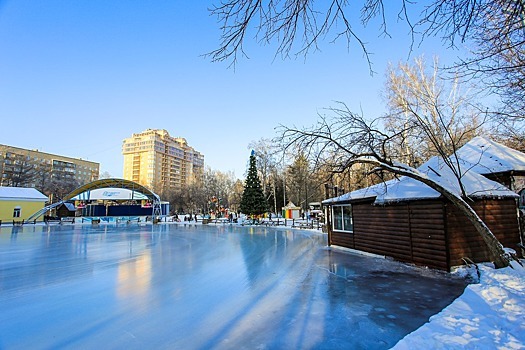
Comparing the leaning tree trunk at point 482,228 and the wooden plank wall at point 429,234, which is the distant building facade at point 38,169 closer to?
the wooden plank wall at point 429,234

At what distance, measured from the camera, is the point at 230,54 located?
2.74m

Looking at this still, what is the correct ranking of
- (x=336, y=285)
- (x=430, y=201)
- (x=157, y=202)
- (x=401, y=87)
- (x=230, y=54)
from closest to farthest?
1. (x=230, y=54)
2. (x=336, y=285)
3. (x=430, y=201)
4. (x=401, y=87)
5. (x=157, y=202)

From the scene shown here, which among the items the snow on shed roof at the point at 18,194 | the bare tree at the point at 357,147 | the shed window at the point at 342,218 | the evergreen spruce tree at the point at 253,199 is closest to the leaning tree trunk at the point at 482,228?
the bare tree at the point at 357,147

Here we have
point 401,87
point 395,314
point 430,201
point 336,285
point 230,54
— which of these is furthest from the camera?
point 401,87

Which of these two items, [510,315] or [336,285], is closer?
[510,315]

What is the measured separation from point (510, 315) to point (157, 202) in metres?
39.8

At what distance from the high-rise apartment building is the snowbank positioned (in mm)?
92158

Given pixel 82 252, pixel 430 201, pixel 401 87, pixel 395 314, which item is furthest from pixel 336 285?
pixel 401 87

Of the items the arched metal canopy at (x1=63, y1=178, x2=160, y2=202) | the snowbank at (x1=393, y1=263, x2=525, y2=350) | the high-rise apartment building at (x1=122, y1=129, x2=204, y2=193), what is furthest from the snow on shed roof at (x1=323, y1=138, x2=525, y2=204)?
the high-rise apartment building at (x1=122, y1=129, x2=204, y2=193)

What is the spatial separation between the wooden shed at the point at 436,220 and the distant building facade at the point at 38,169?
173 ft

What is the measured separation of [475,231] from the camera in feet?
24.2

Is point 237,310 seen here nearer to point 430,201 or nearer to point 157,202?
point 430,201

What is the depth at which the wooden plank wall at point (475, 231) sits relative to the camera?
713 cm

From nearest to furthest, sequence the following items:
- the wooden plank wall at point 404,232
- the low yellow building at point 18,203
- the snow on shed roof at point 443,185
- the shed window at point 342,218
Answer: the wooden plank wall at point 404,232, the snow on shed roof at point 443,185, the shed window at point 342,218, the low yellow building at point 18,203
